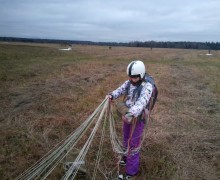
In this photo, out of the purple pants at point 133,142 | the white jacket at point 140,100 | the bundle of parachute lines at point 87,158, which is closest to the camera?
the white jacket at point 140,100

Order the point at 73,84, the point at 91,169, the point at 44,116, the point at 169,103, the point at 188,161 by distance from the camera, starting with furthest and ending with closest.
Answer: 1. the point at 73,84
2. the point at 169,103
3. the point at 44,116
4. the point at 188,161
5. the point at 91,169

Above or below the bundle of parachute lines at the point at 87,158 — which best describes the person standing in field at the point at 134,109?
above

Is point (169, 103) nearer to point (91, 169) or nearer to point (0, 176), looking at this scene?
point (91, 169)

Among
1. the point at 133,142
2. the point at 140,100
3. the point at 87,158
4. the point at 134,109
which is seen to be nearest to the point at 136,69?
the point at 140,100

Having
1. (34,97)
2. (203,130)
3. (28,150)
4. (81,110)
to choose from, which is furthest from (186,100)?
(28,150)

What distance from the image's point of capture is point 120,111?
466 centimetres

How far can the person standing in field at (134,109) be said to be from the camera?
407 centimetres

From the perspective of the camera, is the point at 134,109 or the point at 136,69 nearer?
the point at 134,109

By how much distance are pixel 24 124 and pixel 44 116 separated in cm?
83

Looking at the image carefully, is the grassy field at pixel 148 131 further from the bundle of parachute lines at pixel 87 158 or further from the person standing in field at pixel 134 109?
the person standing in field at pixel 134 109

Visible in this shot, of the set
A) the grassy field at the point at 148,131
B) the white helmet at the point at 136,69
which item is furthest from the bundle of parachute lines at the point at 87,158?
the white helmet at the point at 136,69

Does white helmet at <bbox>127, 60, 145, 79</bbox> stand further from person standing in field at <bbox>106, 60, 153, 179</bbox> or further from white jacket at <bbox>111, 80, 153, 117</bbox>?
white jacket at <bbox>111, 80, 153, 117</bbox>

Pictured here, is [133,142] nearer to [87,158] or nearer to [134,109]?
[134,109]

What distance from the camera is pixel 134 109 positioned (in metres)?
3.98
